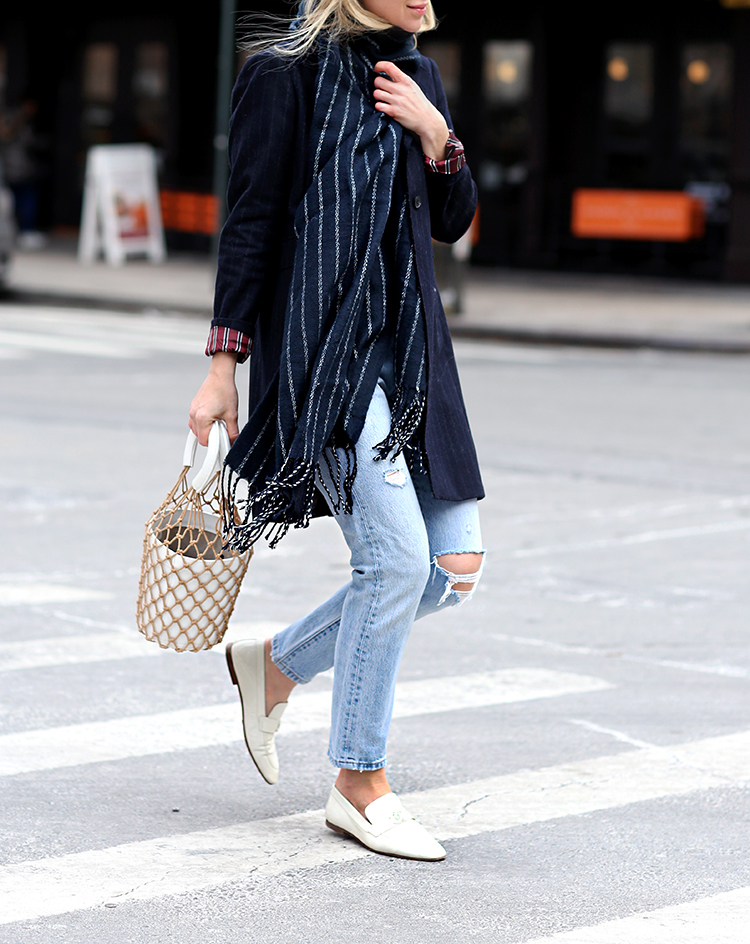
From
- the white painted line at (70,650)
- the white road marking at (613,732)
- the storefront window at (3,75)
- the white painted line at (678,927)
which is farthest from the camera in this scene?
the storefront window at (3,75)

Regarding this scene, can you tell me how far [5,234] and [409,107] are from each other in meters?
16.4

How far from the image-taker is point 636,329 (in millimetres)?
17906

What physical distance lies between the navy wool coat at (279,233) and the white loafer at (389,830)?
0.69 meters

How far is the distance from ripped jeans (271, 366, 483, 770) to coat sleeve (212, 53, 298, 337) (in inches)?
13.9

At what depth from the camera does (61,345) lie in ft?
50.8

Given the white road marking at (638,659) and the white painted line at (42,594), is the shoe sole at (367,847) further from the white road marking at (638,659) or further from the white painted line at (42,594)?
the white painted line at (42,594)

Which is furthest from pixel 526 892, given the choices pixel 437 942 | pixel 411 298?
pixel 411 298

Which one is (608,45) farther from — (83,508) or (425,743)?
(425,743)

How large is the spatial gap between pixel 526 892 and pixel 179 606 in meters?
0.95

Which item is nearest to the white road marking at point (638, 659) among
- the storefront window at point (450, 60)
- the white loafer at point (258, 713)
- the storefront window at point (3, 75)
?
the white loafer at point (258, 713)

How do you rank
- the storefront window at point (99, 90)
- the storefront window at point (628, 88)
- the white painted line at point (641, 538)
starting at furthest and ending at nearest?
the storefront window at point (99, 90), the storefront window at point (628, 88), the white painted line at point (641, 538)

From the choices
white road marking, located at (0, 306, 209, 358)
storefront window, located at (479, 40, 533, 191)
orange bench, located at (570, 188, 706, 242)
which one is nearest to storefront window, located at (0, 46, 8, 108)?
storefront window, located at (479, 40, 533, 191)

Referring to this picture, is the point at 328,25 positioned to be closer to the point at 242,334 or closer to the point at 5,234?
the point at 242,334

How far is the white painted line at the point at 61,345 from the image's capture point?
15.0 metres
